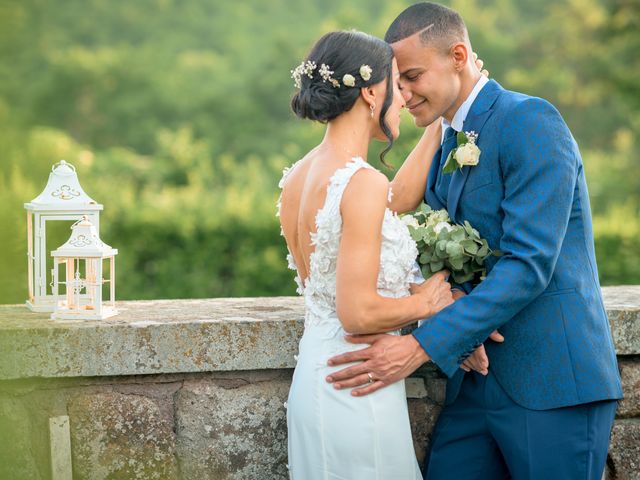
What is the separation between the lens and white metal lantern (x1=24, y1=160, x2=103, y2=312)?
307 cm

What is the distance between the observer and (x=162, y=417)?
9.48 feet

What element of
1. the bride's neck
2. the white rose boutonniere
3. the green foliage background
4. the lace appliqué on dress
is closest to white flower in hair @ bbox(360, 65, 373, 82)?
the bride's neck

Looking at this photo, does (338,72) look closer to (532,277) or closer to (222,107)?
(532,277)

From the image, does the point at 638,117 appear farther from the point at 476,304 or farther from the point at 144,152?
the point at 476,304

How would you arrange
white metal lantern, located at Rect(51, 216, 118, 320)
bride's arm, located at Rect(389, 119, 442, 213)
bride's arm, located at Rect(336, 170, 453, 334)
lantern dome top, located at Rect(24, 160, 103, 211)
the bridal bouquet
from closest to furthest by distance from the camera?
bride's arm, located at Rect(336, 170, 453, 334) → the bridal bouquet → white metal lantern, located at Rect(51, 216, 118, 320) → lantern dome top, located at Rect(24, 160, 103, 211) → bride's arm, located at Rect(389, 119, 442, 213)

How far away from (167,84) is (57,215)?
1757cm

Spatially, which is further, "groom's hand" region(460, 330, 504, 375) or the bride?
"groom's hand" region(460, 330, 504, 375)

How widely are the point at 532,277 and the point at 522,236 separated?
0.41ft

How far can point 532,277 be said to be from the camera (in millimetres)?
2525

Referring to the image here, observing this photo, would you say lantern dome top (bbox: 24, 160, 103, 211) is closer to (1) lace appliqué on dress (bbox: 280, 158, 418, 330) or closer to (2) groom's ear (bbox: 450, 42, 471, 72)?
(1) lace appliqué on dress (bbox: 280, 158, 418, 330)

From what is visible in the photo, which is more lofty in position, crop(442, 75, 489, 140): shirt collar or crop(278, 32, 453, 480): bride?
crop(442, 75, 489, 140): shirt collar

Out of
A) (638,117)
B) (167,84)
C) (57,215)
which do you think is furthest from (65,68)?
(57,215)

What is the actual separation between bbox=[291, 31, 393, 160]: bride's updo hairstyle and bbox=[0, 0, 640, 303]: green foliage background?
372 cm

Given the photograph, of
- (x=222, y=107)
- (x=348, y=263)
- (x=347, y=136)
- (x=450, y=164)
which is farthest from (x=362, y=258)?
(x=222, y=107)
